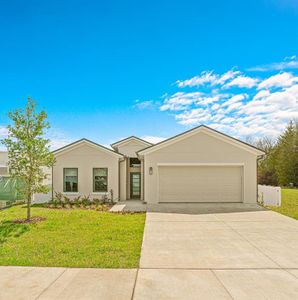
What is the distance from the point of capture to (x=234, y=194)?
1666 centimetres

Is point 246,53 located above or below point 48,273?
above

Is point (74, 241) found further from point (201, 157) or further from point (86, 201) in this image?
point (201, 157)

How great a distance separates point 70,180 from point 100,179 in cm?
190

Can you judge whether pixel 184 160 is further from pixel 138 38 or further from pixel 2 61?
pixel 2 61

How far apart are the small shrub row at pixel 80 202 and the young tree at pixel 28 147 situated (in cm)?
453

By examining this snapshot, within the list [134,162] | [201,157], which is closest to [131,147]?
[134,162]

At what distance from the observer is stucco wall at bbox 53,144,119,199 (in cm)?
1841

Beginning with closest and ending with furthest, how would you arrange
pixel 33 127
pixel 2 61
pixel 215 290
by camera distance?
pixel 215 290
pixel 33 127
pixel 2 61

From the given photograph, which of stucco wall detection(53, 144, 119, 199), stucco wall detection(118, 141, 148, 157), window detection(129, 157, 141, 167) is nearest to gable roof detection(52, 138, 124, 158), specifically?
stucco wall detection(53, 144, 119, 199)

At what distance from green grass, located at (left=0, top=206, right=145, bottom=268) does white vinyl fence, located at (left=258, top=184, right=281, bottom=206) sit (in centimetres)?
840

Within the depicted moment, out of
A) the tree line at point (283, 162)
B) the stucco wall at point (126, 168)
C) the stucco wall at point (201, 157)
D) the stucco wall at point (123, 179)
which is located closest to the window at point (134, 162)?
the stucco wall at point (126, 168)

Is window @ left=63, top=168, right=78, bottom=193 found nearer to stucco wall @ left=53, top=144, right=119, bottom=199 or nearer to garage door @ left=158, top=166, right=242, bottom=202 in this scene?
stucco wall @ left=53, top=144, right=119, bottom=199

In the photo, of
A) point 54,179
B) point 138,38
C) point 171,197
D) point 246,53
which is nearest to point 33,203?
point 54,179

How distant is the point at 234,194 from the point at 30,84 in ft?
42.0
